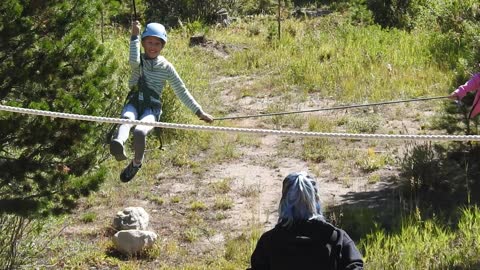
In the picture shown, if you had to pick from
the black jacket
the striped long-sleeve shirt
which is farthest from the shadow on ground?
the black jacket

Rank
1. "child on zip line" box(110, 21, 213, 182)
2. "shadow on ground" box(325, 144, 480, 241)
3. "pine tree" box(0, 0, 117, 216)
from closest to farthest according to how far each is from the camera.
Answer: "pine tree" box(0, 0, 117, 216), "child on zip line" box(110, 21, 213, 182), "shadow on ground" box(325, 144, 480, 241)

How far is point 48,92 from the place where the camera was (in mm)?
6207

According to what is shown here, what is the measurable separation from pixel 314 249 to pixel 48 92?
3.33 metres

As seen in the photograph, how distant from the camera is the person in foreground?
344 centimetres

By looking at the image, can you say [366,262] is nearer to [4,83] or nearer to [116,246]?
[116,246]

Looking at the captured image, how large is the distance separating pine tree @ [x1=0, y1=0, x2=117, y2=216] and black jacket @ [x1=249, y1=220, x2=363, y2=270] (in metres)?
2.94

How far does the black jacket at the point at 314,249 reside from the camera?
343 centimetres

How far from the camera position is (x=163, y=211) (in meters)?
9.14

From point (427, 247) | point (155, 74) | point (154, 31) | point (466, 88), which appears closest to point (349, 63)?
point (427, 247)

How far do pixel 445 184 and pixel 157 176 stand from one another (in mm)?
3291

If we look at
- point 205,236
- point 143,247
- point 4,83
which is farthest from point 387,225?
point 4,83

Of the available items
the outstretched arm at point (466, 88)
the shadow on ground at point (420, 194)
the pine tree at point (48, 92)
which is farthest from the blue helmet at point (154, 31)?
the shadow on ground at point (420, 194)

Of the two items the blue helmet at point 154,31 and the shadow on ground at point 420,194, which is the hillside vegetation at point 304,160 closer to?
the shadow on ground at point 420,194

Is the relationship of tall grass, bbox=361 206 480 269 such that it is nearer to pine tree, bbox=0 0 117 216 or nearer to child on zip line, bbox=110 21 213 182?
child on zip line, bbox=110 21 213 182
